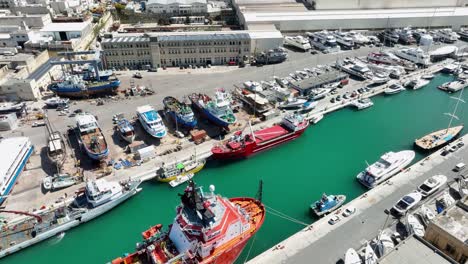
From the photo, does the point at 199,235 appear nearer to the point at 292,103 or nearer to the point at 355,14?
the point at 292,103

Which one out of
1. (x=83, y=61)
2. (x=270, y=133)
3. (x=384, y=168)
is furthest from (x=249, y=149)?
(x=83, y=61)

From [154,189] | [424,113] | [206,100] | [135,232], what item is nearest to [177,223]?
[135,232]

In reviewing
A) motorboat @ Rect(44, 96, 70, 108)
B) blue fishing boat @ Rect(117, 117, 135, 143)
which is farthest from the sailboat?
motorboat @ Rect(44, 96, 70, 108)

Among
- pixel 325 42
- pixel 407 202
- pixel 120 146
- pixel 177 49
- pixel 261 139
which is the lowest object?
pixel 407 202

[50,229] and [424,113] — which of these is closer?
[50,229]

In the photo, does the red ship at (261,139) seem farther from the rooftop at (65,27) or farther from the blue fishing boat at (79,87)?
the rooftop at (65,27)

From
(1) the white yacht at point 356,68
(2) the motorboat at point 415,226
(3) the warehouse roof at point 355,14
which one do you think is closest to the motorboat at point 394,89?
(1) the white yacht at point 356,68

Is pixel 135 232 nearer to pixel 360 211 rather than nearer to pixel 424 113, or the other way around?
pixel 360 211
